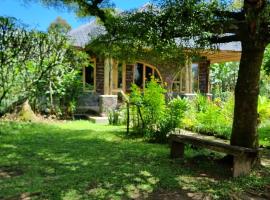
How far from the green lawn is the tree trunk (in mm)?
580

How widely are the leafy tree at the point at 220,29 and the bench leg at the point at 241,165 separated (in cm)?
56

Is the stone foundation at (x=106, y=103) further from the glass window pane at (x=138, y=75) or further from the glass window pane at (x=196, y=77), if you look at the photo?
the glass window pane at (x=196, y=77)

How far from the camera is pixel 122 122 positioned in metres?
14.2

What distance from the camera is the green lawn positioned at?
17.9ft

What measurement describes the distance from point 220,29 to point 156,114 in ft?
15.4

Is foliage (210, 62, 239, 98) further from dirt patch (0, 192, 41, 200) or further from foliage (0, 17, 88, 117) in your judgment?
dirt patch (0, 192, 41, 200)

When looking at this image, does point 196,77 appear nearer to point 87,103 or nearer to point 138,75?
point 138,75

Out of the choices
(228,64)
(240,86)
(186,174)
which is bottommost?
(186,174)

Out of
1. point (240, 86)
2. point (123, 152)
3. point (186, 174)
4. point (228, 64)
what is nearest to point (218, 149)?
point (186, 174)

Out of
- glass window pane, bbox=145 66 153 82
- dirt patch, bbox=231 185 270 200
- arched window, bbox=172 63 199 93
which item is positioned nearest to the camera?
dirt patch, bbox=231 185 270 200

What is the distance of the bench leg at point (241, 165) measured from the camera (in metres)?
6.27

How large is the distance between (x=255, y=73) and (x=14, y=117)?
9.68m

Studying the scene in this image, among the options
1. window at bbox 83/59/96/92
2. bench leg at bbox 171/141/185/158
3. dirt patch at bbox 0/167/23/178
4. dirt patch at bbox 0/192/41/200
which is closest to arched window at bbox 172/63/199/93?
window at bbox 83/59/96/92

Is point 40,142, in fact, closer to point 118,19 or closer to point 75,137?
point 75,137
